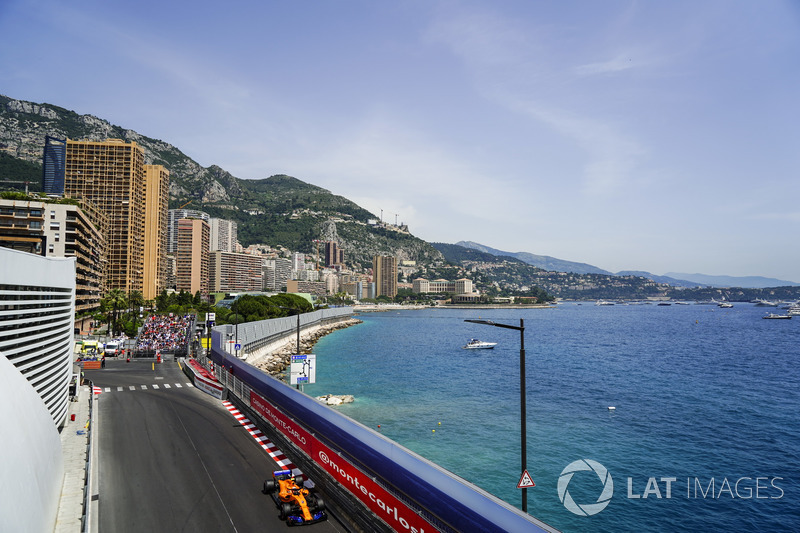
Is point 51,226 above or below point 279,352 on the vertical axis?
above

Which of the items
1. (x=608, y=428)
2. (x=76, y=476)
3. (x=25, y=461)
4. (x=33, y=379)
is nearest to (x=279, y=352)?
(x=608, y=428)

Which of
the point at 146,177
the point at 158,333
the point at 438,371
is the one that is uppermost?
the point at 146,177

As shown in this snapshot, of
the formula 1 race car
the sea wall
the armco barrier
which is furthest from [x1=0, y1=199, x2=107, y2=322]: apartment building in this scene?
the formula 1 race car

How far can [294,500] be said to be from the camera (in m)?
16.3

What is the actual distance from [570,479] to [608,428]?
1298cm

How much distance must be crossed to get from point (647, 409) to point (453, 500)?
147 ft

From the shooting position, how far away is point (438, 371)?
7019 centimetres

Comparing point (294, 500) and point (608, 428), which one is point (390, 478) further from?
point (608, 428)

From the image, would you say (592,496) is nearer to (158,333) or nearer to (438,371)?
(438,371)

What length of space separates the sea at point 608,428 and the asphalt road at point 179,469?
14.0 metres

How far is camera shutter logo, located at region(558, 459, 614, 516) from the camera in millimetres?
25828

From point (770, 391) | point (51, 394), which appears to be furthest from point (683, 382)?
point (51, 394)

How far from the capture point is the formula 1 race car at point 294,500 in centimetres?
1581

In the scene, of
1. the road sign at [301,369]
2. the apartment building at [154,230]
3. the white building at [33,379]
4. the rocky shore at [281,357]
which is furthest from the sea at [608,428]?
the apartment building at [154,230]
